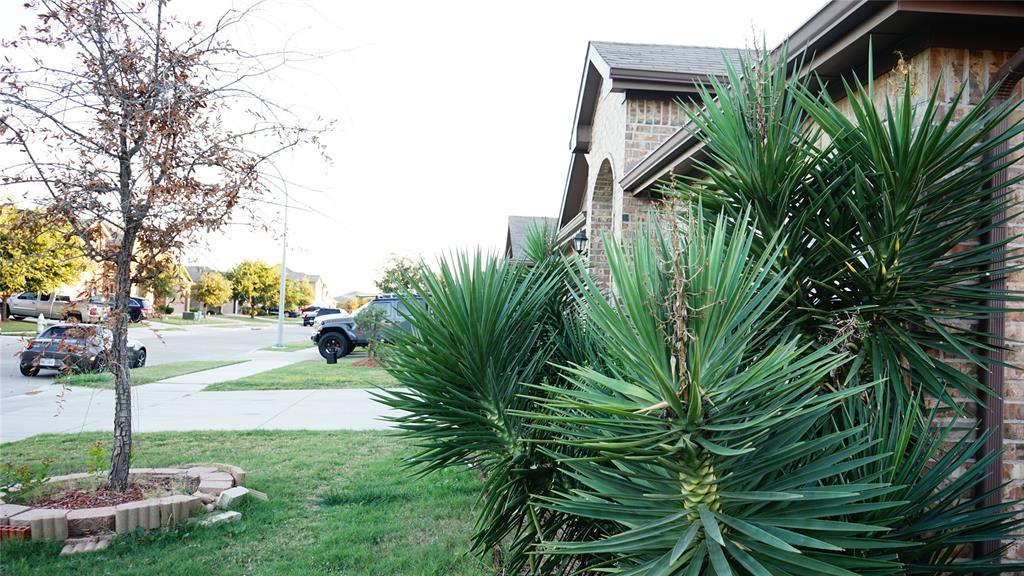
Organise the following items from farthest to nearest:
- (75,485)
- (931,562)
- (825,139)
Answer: (75,485) → (825,139) → (931,562)

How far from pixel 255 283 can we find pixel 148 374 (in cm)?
6236

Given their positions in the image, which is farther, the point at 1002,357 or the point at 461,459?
the point at 1002,357

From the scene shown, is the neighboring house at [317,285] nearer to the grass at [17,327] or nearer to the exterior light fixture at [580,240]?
the grass at [17,327]

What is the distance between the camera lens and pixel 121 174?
16.3 ft

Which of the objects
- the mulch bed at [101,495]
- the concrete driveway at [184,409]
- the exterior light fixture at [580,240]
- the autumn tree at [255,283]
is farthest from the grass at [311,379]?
the autumn tree at [255,283]

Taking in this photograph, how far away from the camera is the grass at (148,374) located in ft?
42.0

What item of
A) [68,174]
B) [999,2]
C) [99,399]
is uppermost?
[999,2]

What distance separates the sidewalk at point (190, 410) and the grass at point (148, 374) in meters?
0.35

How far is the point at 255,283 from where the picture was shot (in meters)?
72.7

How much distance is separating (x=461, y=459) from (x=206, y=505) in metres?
3.44

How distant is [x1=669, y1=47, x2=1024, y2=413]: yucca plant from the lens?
1985mm

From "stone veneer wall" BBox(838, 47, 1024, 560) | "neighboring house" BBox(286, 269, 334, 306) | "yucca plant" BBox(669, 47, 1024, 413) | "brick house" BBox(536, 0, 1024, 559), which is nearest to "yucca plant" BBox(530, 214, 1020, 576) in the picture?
"brick house" BBox(536, 0, 1024, 559)

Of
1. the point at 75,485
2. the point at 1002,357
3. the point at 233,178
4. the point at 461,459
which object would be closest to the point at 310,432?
the point at 75,485

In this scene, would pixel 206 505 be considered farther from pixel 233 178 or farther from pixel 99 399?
pixel 99 399
